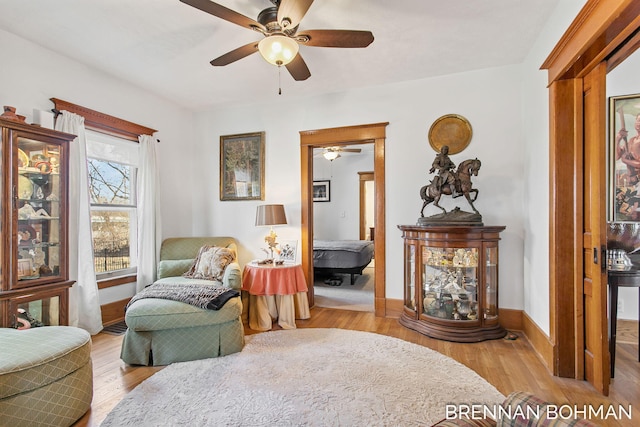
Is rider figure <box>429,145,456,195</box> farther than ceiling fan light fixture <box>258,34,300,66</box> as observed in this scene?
Yes

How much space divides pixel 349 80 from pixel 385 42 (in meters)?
0.83

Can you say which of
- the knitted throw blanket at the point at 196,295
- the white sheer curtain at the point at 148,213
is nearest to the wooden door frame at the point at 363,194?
the white sheer curtain at the point at 148,213

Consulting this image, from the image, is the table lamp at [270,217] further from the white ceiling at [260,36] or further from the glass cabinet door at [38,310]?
the glass cabinet door at [38,310]

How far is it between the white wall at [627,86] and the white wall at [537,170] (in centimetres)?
78

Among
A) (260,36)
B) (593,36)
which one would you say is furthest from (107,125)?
(593,36)

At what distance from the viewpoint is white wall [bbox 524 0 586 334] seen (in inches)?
96.8

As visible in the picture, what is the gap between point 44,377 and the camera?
164 centimetres

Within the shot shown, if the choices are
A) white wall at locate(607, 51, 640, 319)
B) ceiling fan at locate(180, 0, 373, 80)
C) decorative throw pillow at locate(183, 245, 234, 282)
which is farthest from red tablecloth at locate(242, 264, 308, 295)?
white wall at locate(607, 51, 640, 319)

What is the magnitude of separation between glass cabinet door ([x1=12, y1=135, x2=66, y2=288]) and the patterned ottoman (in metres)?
0.68

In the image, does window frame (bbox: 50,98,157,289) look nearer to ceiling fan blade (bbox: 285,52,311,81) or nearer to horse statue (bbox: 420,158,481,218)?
ceiling fan blade (bbox: 285,52,311,81)

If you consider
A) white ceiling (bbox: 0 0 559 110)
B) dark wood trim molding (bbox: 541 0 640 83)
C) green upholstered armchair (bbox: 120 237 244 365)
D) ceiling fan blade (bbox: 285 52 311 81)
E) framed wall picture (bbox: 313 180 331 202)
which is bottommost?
green upholstered armchair (bbox: 120 237 244 365)

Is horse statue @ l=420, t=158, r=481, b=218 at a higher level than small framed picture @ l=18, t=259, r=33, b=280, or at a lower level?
higher

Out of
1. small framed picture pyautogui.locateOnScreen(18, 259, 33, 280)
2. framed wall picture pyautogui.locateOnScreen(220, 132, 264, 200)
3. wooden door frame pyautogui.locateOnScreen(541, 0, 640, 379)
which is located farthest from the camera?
framed wall picture pyautogui.locateOnScreen(220, 132, 264, 200)

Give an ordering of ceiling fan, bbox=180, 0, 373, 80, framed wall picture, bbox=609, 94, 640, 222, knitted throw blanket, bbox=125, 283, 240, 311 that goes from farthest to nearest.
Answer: framed wall picture, bbox=609, 94, 640, 222 → knitted throw blanket, bbox=125, 283, 240, 311 → ceiling fan, bbox=180, 0, 373, 80
